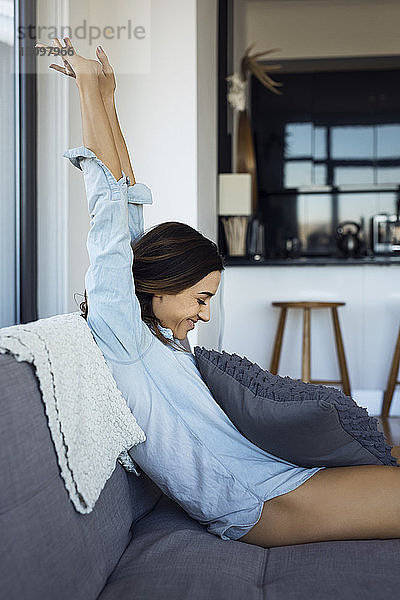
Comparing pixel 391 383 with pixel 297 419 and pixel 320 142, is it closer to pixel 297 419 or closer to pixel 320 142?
pixel 320 142

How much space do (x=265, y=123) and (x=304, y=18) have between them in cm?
105

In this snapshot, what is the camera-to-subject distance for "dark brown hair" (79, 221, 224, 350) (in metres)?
1.76

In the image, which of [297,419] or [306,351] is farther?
[306,351]

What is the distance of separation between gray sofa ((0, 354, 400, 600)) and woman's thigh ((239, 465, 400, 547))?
3cm

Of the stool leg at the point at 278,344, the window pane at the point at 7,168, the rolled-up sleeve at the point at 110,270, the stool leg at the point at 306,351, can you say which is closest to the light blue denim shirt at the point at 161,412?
the rolled-up sleeve at the point at 110,270

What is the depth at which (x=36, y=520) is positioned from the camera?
1.15 m

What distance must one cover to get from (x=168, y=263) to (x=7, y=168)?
6.05ft

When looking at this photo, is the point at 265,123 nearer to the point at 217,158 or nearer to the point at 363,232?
the point at 363,232

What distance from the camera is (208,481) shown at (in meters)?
1.63

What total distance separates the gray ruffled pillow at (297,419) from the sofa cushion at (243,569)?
0.18m

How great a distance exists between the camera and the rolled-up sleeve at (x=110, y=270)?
1579 millimetres

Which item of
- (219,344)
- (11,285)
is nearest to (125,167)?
(11,285)

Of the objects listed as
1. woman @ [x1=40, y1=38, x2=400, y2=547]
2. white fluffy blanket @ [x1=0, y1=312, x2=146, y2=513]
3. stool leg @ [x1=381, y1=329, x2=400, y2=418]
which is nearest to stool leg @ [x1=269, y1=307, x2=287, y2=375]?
stool leg @ [x1=381, y1=329, x2=400, y2=418]

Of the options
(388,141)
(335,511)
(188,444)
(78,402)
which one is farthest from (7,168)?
(388,141)
